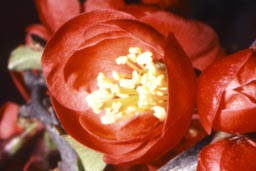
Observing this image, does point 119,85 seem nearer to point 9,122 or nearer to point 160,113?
point 160,113

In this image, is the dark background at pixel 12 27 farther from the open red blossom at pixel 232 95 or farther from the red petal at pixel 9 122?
the open red blossom at pixel 232 95

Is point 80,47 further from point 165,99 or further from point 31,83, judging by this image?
point 31,83

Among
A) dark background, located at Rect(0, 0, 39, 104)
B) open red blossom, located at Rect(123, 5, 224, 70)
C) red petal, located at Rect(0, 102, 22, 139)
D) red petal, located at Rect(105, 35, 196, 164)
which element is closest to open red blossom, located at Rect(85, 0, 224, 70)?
open red blossom, located at Rect(123, 5, 224, 70)

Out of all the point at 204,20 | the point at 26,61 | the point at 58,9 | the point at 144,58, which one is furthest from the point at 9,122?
the point at 204,20

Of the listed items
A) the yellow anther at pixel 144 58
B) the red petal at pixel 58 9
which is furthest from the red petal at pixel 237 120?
the red petal at pixel 58 9

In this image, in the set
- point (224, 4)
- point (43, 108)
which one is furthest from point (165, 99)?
point (224, 4)
